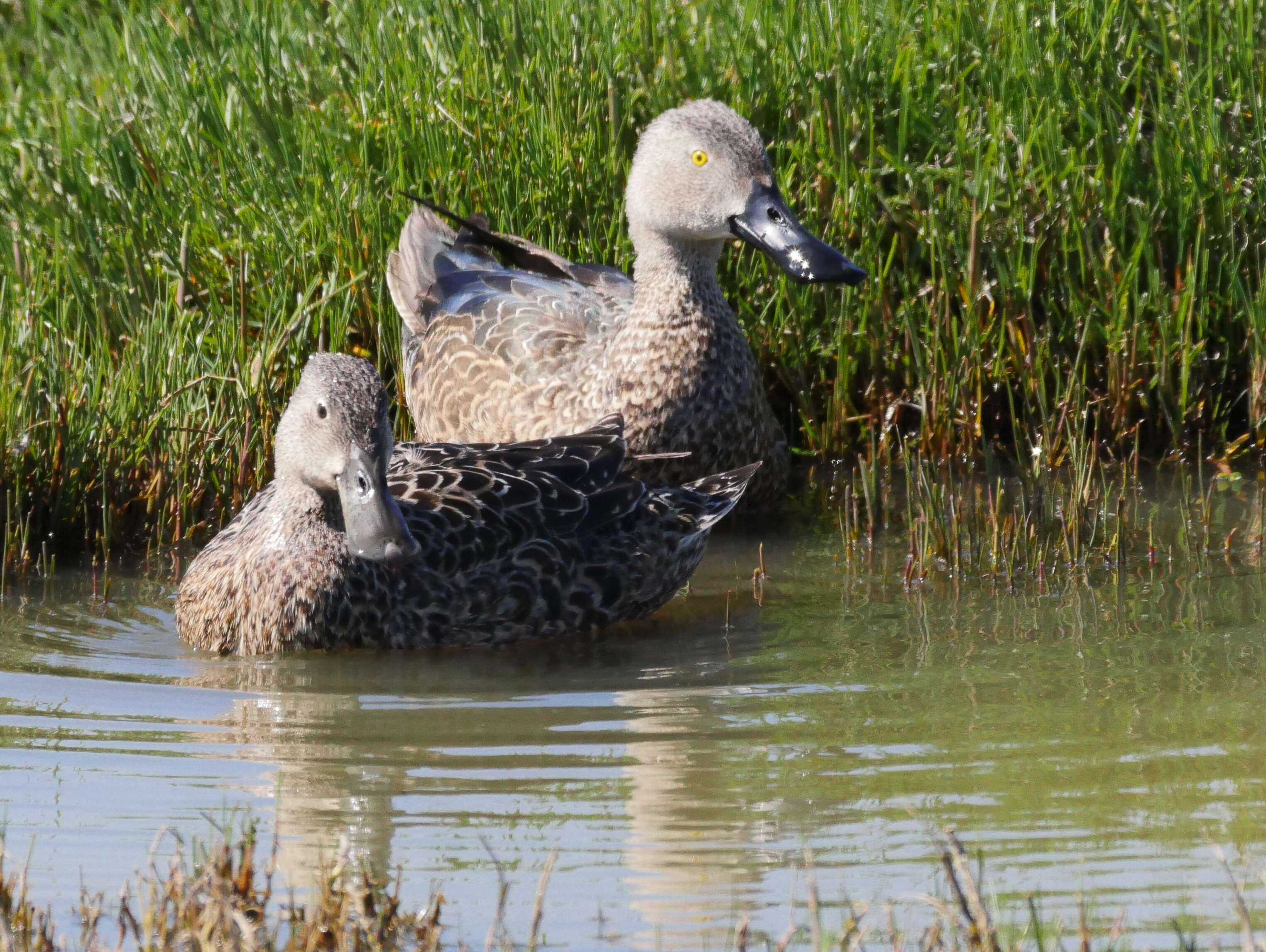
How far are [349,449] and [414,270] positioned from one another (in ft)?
7.60

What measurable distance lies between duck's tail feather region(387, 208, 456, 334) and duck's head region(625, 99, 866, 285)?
1.08 meters

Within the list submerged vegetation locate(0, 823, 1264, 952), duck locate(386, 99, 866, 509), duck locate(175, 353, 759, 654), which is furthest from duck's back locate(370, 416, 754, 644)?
submerged vegetation locate(0, 823, 1264, 952)

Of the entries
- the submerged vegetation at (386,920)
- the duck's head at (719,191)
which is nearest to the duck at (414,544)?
the duck's head at (719,191)

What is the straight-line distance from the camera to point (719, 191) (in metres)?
6.21

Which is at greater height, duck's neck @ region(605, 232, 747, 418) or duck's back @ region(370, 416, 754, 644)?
duck's neck @ region(605, 232, 747, 418)

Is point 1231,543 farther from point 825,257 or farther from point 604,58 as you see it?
point 604,58

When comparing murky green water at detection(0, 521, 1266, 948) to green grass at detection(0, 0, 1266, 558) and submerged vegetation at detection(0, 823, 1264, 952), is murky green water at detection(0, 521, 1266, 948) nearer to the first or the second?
submerged vegetation at detection(0, 823, 1264, 952)

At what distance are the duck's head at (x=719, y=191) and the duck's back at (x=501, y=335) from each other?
536 mm

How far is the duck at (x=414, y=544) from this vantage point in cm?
501

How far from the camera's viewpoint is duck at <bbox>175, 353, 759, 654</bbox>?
16.4 ft

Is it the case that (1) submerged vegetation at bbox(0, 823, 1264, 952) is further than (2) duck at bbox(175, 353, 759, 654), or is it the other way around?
(2) duck at bbox(175, 353, 759, 654)

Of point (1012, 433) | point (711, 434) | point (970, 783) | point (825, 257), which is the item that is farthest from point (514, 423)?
point (970, 783)

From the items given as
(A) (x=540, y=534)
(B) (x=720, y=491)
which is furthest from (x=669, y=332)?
(A) (x=540, y=534)

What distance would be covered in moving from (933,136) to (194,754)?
12.5ft
